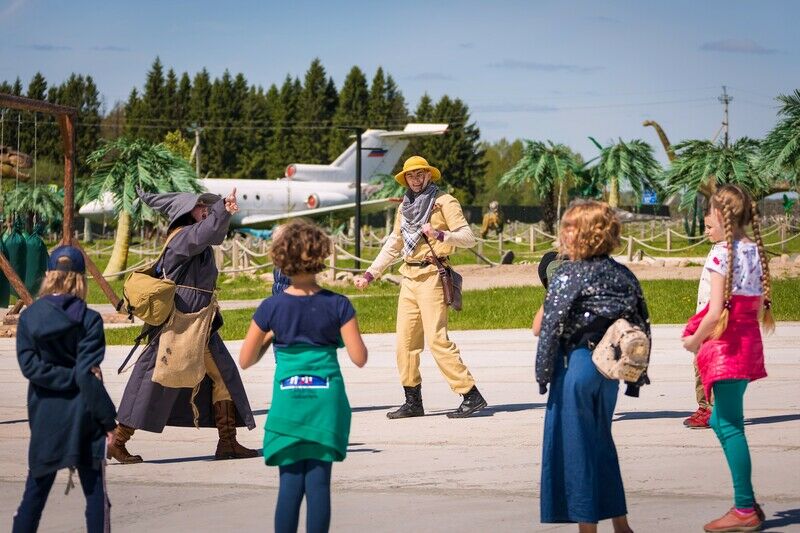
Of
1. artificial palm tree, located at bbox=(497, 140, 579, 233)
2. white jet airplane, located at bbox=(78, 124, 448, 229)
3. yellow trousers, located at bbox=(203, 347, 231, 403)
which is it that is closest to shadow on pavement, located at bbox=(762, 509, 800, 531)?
yellow trousers, located at bbox=(203, 347, 231, 403)

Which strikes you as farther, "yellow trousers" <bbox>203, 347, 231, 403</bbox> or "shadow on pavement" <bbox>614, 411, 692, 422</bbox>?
"shadow on pavement" <bbox>614, 411, 692, 422</bbox>

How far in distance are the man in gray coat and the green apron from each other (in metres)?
2.80

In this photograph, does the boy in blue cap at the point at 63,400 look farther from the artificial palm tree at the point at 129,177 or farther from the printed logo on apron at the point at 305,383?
the artificial palm tree at the point at 129,177

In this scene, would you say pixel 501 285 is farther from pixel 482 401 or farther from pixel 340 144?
pixel 340 144

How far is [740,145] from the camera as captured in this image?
91.5 feet

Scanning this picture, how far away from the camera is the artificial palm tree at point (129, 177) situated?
97.9 feet

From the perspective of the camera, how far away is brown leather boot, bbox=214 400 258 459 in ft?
25.8

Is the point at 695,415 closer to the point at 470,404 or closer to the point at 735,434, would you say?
the point at 470,404

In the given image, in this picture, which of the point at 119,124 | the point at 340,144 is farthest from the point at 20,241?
the point at 119,124

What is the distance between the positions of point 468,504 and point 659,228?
51073 millimetres

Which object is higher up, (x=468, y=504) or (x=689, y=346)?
(x=689, y=346)

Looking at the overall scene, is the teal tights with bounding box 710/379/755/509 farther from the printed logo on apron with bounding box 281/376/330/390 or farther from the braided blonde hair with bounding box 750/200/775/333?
the printed logo on apron with bounding box 281/376/330/390

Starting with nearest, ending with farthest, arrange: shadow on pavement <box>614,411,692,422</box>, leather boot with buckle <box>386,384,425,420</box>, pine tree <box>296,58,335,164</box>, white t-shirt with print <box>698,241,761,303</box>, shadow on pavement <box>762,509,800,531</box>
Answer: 1. shadow on pavement <box>762,509,800,531</box>
2. white t-shirt with print <box>698,241,761,303</box>
3. shadow on pavement <box>614,411,692,422</box>
4. leather boot with buckle <box>386,384,425,420</box>
5. pine tree <box>296,58,335,164</box>

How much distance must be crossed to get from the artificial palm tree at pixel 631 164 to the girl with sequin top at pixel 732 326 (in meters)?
34.1
